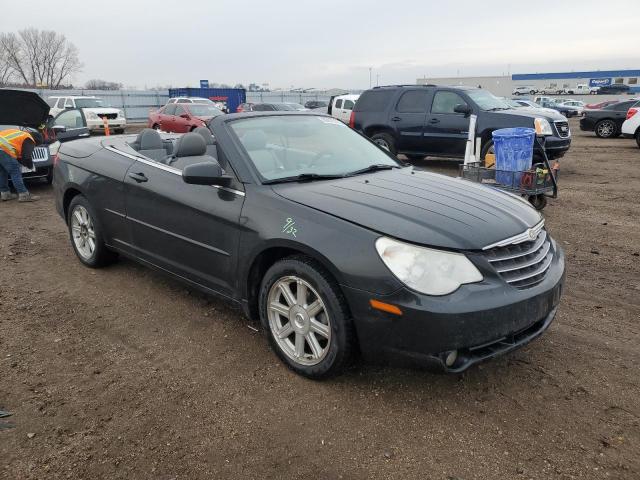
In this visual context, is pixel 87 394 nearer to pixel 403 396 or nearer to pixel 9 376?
pixel 9 376

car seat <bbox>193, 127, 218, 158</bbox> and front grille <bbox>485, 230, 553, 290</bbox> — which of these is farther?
car seat <bbox>193, 127, 218, 158</bbox>

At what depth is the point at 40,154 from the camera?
9297 millimetres

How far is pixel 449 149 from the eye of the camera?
1087 centimetres

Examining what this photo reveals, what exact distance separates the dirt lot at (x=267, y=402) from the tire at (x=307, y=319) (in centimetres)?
16

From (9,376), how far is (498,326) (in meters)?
3.00

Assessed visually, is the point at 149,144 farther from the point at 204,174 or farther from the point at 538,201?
the point at 538,201

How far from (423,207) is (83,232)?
3.67m

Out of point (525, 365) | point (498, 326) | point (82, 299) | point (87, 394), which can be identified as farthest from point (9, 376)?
point (525, 365)

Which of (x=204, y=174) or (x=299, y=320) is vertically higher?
(x=204, y=174)

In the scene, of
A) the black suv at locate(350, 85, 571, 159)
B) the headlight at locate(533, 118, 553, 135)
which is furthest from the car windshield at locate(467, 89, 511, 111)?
the headlight at locate(533, 118, 553, 135)

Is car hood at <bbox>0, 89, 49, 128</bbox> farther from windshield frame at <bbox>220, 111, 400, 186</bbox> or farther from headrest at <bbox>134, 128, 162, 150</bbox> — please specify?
windshield frame at <bbox>220, 111, 400, 186</bbox>

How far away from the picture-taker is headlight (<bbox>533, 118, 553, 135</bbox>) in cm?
949

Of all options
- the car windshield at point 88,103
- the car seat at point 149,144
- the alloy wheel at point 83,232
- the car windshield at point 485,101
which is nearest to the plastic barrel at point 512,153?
the car windshield at point 485,101

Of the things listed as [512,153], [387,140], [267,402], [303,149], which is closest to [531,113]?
[387,140]
